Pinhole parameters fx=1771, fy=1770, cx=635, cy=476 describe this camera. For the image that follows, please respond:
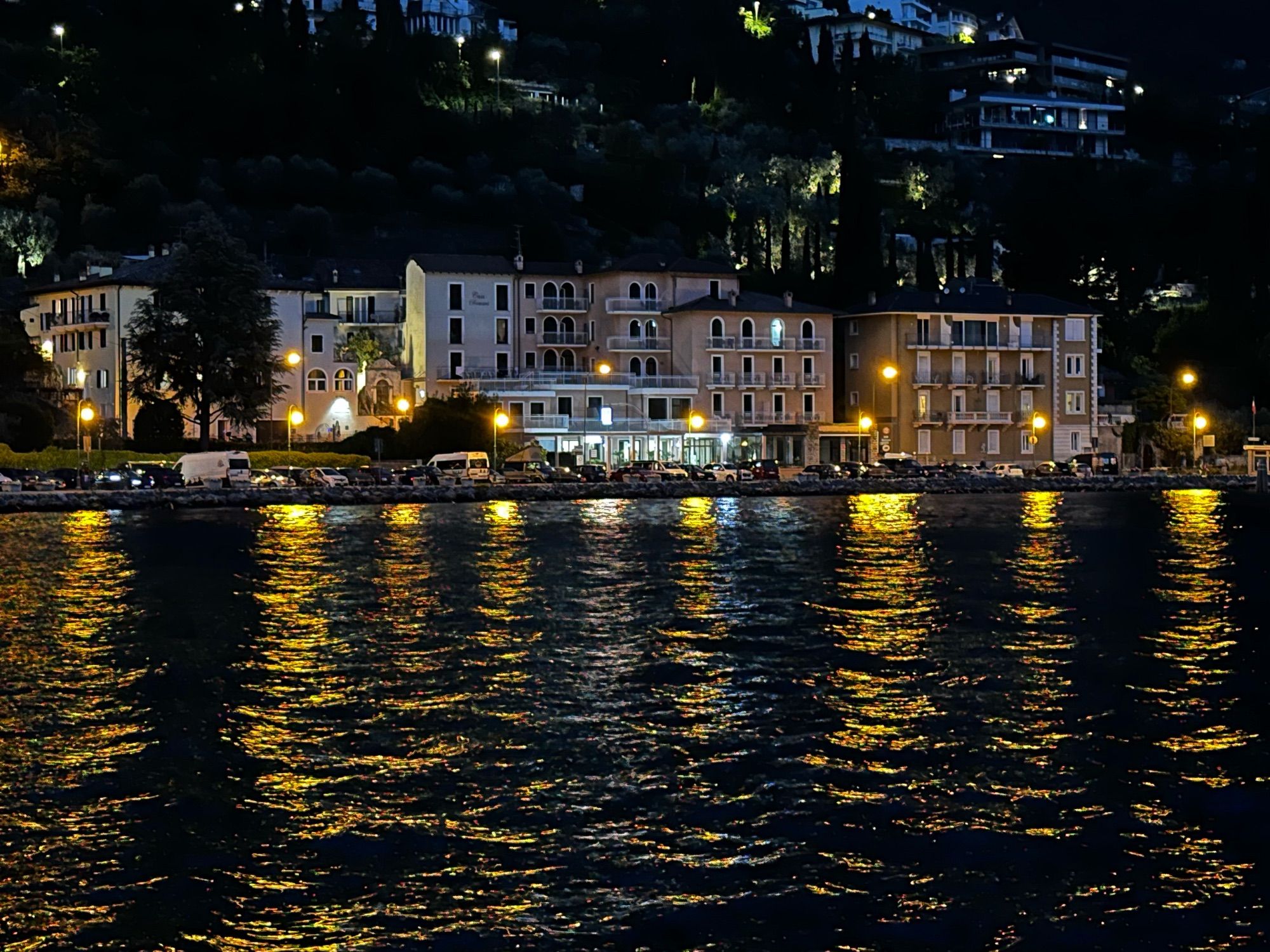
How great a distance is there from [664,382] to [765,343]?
20.4 feet

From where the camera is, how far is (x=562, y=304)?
98.6 meters

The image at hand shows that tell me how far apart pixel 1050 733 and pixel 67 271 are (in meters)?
97.8

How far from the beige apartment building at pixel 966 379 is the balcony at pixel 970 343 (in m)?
0.05

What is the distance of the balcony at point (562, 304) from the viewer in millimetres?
98250

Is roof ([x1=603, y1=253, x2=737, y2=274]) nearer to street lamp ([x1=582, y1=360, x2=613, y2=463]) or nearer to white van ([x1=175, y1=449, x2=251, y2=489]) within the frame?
street lamp ([x1=582, y1=360, x2=613, y2=463])

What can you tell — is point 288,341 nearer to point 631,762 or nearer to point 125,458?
point 125,458

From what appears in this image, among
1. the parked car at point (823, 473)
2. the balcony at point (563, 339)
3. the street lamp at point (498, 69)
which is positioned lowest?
the parked car at point (823, 473)

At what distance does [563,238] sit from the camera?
436ft

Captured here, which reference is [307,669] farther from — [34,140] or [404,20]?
[404,20]

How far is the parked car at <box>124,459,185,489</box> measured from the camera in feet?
255

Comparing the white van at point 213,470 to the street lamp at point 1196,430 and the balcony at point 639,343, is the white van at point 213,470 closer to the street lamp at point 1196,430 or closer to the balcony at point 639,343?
the balcony at point 639,343

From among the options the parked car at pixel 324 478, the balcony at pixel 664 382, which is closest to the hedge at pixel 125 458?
the parked car at pixel 324 478

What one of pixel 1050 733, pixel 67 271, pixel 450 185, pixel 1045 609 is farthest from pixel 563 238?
pixel 1050 733

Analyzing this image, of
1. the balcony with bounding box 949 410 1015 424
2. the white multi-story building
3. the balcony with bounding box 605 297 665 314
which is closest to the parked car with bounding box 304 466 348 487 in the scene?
the white multi-story building
